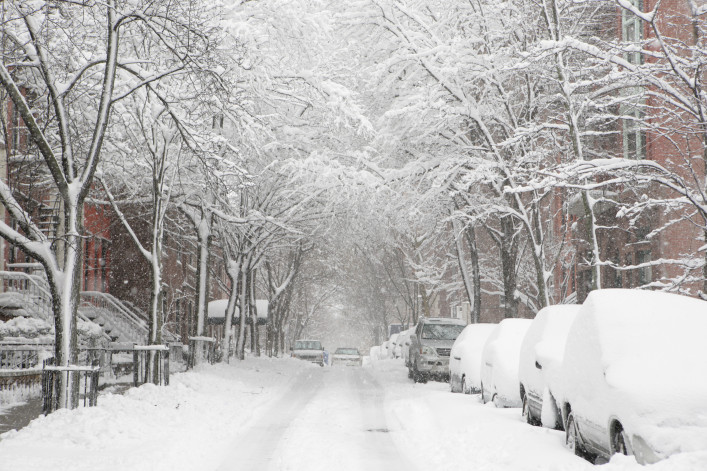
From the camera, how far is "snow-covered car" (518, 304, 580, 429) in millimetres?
11023

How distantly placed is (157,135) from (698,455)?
51.2ft

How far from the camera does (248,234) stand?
95.4ft

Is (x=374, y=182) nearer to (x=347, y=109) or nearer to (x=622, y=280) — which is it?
(x=347, y=109)

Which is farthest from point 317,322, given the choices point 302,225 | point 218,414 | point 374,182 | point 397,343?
point 218,414

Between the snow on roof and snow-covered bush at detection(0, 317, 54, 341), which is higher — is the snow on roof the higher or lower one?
the higher one

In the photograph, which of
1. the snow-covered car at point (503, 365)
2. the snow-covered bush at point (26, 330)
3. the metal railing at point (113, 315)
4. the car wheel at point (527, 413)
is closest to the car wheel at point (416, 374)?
the snow-covered car at point (503, 365)

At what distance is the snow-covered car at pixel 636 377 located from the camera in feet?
23.0

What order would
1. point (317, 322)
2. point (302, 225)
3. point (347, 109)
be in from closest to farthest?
1. point (347, 109)
2. point (302, 225)
3. point (317, 322)

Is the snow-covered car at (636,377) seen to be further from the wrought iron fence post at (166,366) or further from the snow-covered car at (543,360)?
the wrought iron fence post at (166,366)

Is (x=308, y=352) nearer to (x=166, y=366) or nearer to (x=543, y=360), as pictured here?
(x=166, y=366)

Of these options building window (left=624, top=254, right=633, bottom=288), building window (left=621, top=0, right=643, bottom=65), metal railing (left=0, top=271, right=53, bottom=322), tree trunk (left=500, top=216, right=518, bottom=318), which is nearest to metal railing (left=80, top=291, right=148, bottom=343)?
metal railing (left=0, top=271, right=53, bottom=322)

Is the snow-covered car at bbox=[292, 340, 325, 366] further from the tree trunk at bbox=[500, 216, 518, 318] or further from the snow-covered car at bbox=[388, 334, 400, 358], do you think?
the tree trunk at bbox=[500, 216, 518, 318]

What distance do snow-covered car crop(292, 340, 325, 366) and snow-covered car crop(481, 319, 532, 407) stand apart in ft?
101

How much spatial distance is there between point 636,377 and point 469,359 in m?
10.7
